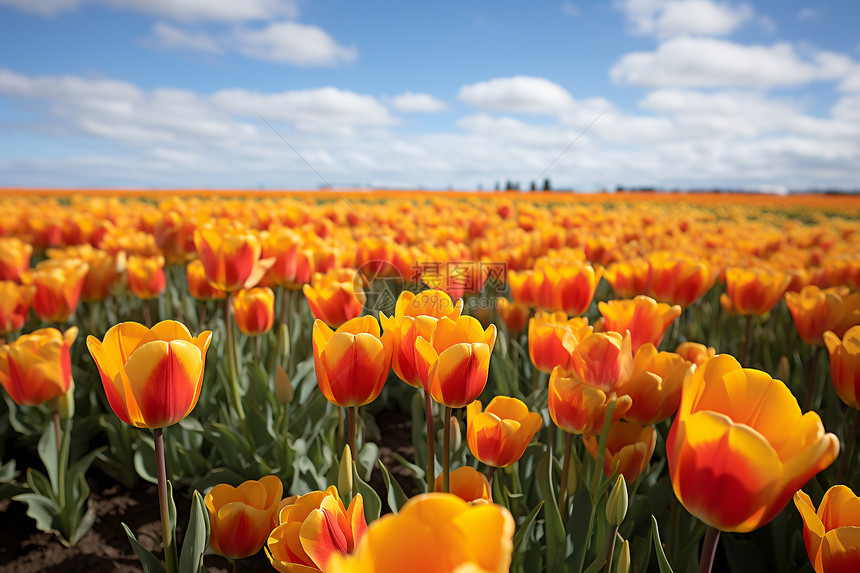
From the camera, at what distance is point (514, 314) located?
2.82 metres

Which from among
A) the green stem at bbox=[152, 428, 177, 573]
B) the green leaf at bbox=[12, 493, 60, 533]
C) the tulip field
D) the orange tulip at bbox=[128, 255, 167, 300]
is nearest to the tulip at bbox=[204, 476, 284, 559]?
the tulip field

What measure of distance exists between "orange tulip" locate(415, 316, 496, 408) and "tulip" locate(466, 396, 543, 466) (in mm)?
62

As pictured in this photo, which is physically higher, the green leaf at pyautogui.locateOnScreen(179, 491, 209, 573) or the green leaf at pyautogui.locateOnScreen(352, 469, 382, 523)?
the green leaf at pyautogui.locateOnScreen(352, 469, 382, 523)

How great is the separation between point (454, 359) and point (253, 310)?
4.30 feet

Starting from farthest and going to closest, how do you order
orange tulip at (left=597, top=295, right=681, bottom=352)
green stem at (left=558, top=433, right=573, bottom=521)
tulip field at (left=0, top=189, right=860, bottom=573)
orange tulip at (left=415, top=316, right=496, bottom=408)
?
orange tulip at (left=597, top=295, right=681, bottom=352)
green stem at (left=558, top=433, right=573, bottom=521)
orange tulip at (left=415, top=316, right=496, bottom=408)
tulip field at (left=0, top=189, right=860, bottom=573)

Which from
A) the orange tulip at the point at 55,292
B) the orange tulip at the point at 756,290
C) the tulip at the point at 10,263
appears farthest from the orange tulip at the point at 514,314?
the tulip at the point at 10,263

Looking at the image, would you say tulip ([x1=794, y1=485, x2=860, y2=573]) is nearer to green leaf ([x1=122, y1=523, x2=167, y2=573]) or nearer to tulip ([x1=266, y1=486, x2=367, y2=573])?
tulip ([x1=266, y1=486, x2=367, y2=573])

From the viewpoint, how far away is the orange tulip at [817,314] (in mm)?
2156

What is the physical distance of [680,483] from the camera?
2.91ft

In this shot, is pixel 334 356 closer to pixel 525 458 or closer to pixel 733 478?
pixel 733 478

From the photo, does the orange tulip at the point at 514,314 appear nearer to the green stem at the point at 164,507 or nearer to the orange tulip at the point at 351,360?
the orange tulip at the point at 351,360

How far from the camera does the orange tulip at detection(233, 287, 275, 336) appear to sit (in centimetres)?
216

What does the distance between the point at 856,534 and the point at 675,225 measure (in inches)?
Answer: 254

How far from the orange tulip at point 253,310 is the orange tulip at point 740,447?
1.70 meters
